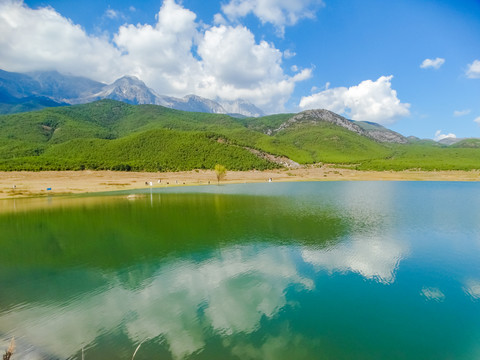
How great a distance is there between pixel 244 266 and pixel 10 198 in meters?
65.6

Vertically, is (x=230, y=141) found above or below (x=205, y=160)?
above

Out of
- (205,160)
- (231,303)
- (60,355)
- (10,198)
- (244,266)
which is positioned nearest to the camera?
(60,355)

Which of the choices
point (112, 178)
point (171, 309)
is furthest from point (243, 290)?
point (112, 178)

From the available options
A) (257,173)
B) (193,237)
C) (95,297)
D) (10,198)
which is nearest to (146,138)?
(257,173)

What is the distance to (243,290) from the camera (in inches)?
663

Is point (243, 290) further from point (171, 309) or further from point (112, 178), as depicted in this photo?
point (112, 178)

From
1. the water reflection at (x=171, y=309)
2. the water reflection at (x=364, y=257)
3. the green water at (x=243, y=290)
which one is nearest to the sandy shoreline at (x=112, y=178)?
the green water at (x=243, y=290)

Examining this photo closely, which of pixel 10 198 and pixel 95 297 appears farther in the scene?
pixel 10 198

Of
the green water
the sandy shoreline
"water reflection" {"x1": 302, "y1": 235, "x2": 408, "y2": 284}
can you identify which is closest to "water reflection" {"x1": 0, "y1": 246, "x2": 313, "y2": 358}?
the green water

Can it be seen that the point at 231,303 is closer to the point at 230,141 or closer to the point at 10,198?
the point at 10,198

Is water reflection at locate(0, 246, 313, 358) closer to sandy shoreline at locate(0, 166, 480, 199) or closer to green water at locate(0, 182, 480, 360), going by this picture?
green water at locate(0, 182, 480, 360)

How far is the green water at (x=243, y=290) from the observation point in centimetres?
1180

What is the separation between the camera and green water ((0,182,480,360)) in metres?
11.8

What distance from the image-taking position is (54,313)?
47.0 feet
